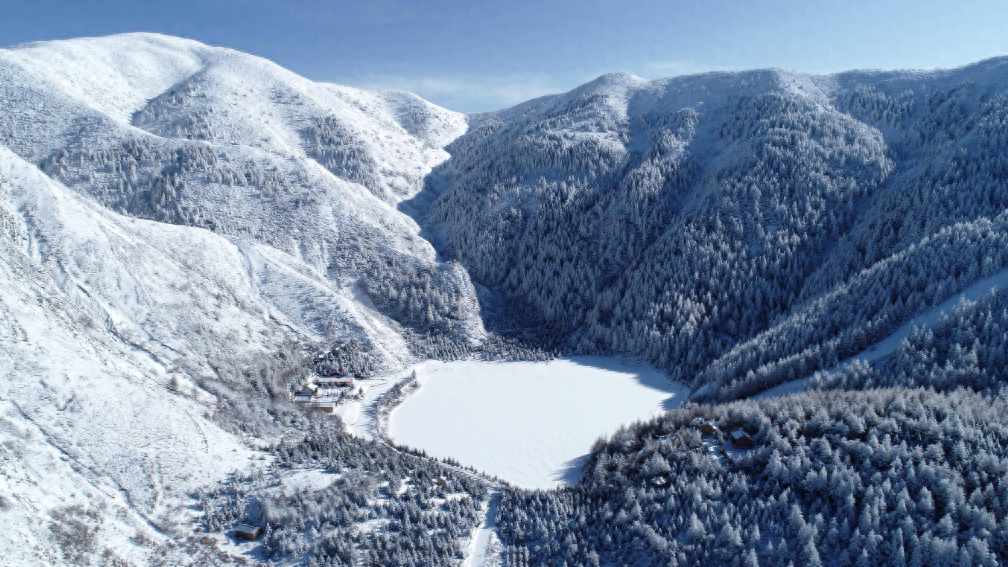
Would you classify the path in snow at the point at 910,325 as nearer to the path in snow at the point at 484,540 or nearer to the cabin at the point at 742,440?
the cabin at the point at 742,440

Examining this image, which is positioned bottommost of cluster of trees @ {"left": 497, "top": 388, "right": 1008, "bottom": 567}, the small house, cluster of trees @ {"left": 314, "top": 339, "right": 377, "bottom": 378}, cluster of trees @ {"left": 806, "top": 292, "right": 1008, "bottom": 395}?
the small house

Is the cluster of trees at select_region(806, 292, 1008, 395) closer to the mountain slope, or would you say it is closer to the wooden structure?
the mountain slope

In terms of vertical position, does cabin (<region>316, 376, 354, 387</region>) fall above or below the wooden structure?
above

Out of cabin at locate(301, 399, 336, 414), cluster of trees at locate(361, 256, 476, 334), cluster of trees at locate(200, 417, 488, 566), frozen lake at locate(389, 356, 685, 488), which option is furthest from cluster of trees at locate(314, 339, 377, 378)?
cluster of trees at locate(200, 417, 488, 566)

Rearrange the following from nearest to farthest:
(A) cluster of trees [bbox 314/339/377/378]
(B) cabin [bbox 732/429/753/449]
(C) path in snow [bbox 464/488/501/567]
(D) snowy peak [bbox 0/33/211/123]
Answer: (C) path in snow [bbox 464/488/501/567]
(B) cabin [bbox 732/429/753/449]
(A) cluster of trees [bbox 314/339/377/378]
(D) snowy peak [bbox 0/33/211/123]

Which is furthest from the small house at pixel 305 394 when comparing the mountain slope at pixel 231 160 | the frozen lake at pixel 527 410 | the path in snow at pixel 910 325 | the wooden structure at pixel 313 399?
the path in snow at pixel 910 325

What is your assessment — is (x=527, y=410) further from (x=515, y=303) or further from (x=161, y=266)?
(x=161, y=266)
